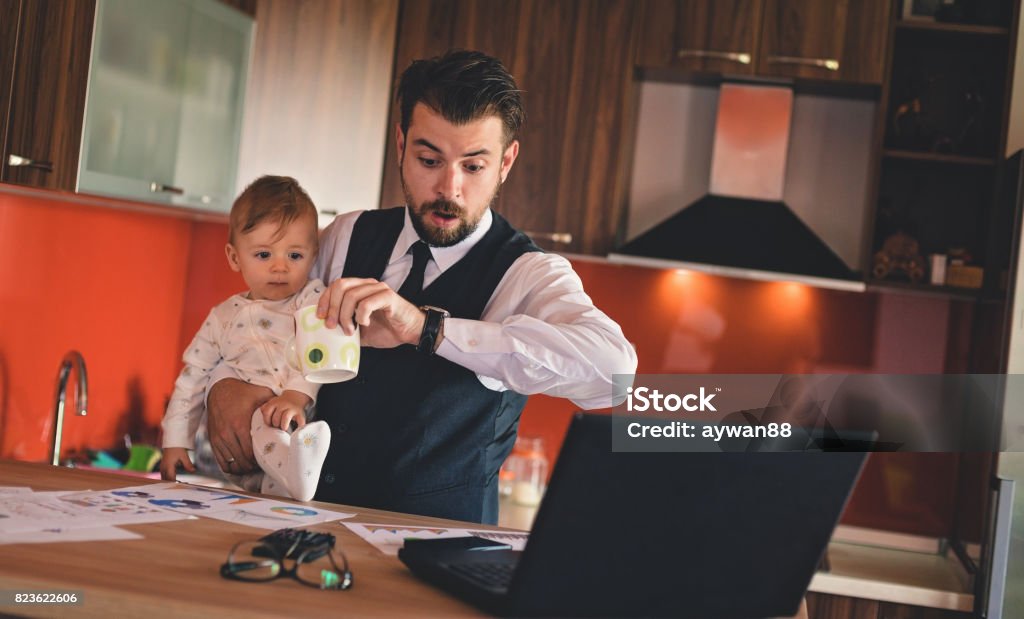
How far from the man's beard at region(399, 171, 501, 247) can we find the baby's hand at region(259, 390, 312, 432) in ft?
1.21

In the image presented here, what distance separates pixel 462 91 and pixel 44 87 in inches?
45.3

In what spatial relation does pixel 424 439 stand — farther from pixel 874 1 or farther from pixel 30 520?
pixel 874 1

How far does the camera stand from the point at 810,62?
2.98 m

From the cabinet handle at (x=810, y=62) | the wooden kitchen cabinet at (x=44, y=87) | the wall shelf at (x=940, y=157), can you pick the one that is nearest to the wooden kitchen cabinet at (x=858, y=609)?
the wall shelf at (x=940, y=157)

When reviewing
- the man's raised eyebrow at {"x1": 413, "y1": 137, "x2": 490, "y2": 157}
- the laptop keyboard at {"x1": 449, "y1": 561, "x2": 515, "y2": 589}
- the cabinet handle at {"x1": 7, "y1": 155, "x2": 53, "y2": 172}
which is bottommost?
the laptop keyboard at {"x1": 449, "y1": 561, "x2": 515, "y2": 589}

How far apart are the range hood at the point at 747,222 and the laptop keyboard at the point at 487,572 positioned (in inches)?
78.8

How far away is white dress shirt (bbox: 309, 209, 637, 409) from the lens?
1.52 metres

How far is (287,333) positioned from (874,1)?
208 cm

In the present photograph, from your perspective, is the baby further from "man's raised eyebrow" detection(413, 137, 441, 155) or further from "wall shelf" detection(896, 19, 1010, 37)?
"wall shelf" detection(896, 19, 1010, 37)

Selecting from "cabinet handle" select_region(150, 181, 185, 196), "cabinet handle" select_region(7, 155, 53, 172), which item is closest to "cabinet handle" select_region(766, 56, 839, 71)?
"cabinet handle" select_region(150, 181, 185, 196)

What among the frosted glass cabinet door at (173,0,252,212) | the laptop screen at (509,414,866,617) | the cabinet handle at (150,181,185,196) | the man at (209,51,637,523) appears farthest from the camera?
the frosted glass cabinet door at (173,0,252,212)

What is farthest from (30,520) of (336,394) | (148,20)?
(148,20)

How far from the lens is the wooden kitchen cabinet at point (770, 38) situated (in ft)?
9.75

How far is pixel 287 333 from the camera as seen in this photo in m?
1.85
